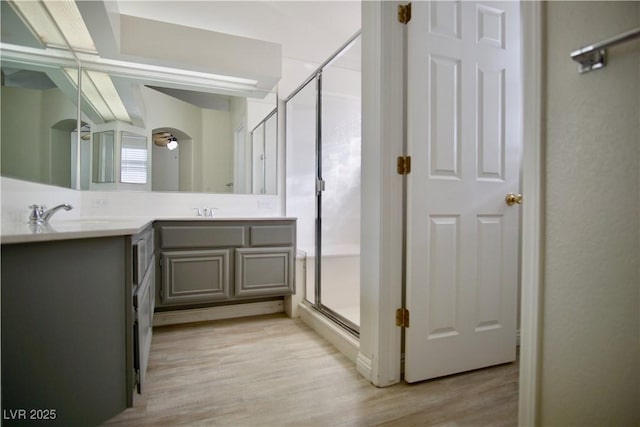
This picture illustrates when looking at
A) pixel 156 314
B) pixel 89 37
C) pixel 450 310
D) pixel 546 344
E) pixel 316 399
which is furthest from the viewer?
pixel 156 314

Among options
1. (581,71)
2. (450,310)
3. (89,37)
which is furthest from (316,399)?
(89,37)

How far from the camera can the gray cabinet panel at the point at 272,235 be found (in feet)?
8.73

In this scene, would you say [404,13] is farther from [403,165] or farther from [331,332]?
[331,332]

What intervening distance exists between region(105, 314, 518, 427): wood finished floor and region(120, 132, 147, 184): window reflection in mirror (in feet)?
4.55

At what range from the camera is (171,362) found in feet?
6.33

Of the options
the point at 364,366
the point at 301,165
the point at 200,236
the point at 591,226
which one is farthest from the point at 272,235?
the point at 591,226

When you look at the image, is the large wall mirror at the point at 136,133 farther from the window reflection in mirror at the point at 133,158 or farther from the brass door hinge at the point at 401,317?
the brass door hinge at the point at 401,317

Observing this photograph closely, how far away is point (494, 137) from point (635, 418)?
143 centimetres

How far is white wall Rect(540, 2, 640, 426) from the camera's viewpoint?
2.35ft

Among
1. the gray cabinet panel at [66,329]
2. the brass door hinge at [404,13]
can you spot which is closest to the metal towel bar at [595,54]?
the brass door hinge at [404,13]

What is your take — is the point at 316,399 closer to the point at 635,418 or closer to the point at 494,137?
the point at 635,418

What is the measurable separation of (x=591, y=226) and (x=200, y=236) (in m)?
2.32

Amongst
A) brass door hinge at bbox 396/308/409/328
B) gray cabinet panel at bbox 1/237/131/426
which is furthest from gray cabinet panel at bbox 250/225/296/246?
gray cabinet panel at bbox 1/237/131/426

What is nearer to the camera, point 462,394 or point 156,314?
point 462,394
